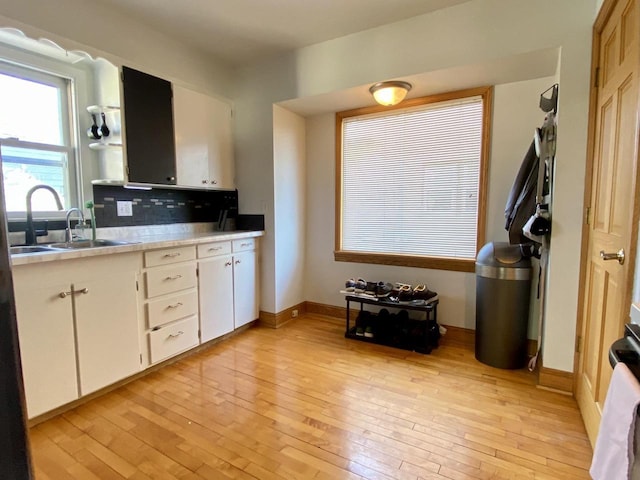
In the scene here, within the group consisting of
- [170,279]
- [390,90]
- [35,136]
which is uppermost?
[390,90]

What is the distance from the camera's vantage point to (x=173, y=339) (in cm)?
255

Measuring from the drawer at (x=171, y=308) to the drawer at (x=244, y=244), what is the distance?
1.85 feet

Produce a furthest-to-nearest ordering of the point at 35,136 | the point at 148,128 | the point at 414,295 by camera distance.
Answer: the point at 414,295 < the point at 148,128 < the point at 35,136

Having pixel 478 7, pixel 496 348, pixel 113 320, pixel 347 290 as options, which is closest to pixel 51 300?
pixel 113 320

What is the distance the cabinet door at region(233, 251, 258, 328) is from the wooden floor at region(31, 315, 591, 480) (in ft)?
1.94

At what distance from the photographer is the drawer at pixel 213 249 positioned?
8.96 ft

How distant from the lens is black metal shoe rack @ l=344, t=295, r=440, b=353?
2.80 m

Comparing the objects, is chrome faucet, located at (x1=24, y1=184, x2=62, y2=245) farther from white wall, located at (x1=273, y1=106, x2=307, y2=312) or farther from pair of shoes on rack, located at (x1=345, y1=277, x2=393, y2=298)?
pair of shoes on rack, located at (x1=345, y1=277, x2=393, y2=298)

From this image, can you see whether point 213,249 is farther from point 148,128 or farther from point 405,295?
point 405,295

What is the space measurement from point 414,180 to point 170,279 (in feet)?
7.34

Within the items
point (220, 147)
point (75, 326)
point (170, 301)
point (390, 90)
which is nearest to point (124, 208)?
point (170, 301)

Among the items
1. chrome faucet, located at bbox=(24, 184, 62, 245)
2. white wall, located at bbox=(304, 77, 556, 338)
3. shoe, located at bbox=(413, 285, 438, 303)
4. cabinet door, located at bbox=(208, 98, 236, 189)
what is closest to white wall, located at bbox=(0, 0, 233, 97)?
cabinet door, located at bbox=(208, 98, 236, 189)

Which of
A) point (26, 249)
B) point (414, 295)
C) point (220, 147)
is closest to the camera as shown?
point (26, 249)

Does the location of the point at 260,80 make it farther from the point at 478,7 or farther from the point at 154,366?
the point at 154,366
